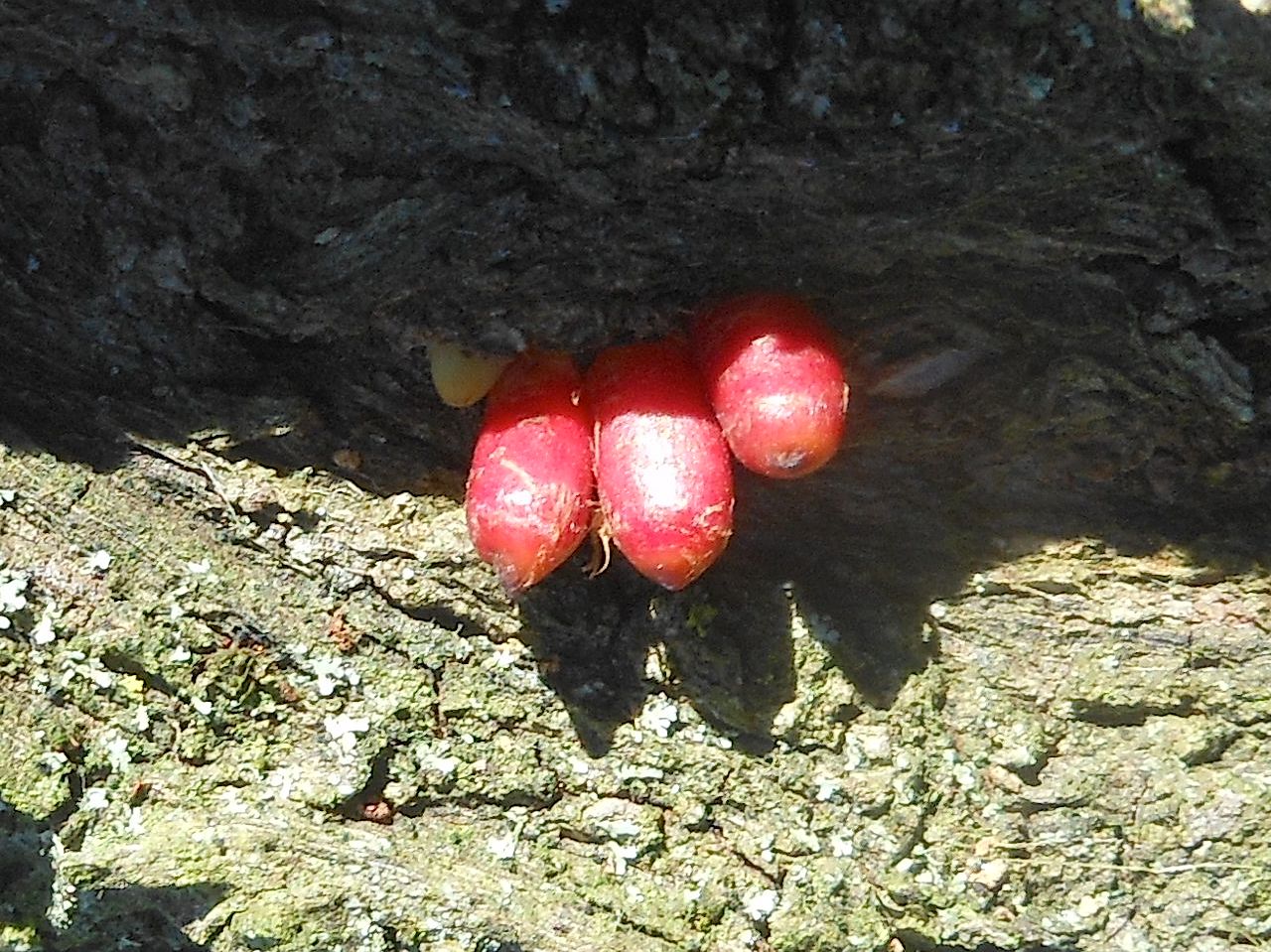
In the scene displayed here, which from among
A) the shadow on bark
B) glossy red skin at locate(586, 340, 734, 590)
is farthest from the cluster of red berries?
the shadow on bark

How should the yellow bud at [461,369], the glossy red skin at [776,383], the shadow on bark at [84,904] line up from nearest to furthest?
1. the glossy red skin at [776,383]
2. the yellow bud at [461,369]
3. the shadow on bark at [84,904]

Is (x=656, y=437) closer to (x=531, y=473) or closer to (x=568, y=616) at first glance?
(x=531, y=473)

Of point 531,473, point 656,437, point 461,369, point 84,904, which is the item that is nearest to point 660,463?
point 656,437

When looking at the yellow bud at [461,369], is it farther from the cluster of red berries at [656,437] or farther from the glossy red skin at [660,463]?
the glossy red skin at [660,463]

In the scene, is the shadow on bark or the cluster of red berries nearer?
the cluster of red berries

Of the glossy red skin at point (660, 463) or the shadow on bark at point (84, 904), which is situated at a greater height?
the glossy red skin at point (660, 463)

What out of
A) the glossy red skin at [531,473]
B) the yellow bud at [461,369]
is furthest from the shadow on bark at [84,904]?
the yellow bud at [461,369]

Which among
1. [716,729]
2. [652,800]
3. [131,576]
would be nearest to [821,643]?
[716,729]

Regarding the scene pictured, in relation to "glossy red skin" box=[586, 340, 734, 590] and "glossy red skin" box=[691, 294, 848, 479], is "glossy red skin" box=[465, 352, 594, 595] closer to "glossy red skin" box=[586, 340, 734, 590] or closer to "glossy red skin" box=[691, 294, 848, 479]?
"glossy red skin" box=[586, 340, 734, 590]
